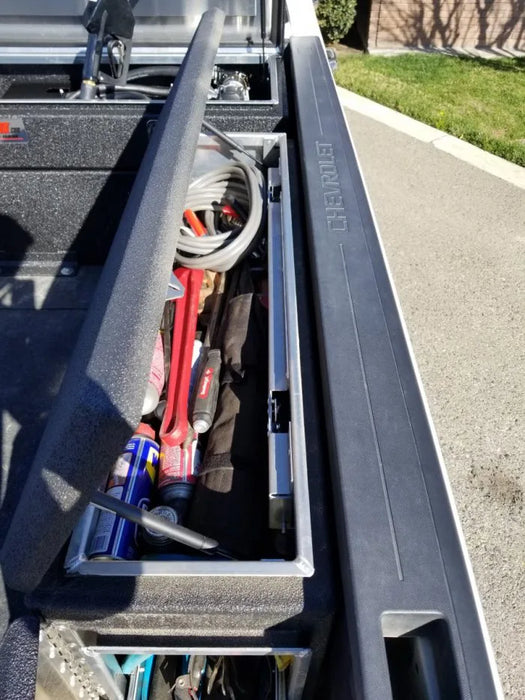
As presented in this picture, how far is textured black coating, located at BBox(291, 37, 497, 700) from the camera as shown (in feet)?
2.35

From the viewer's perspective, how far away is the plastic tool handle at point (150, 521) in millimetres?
858

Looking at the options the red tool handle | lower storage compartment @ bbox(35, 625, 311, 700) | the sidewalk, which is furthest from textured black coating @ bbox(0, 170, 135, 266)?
the sidewalk

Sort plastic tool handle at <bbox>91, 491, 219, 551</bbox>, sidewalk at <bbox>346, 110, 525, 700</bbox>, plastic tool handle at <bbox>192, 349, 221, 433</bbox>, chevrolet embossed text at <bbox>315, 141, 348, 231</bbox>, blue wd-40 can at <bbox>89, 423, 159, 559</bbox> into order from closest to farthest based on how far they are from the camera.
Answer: plastic tool handle at <bbox>91, 491, 219, 551</bbox> → blue wd-40 can at <bbox>89, 423, 159, 559</bbox> → chevrolet embossed text at <bbox>315, 141, 348, 231</bbox> → plastic tool handle at <bbox>192, 349, 221, 433</bbox> → sidewalk at <bbox>346, 110, 525, 700</bbox>

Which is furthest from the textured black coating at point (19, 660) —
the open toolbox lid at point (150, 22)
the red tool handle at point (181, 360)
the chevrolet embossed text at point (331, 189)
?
the open toolbox lid at point (150, 22)

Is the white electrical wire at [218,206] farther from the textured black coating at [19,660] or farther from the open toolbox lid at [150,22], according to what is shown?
the textured black coating at [19,660]

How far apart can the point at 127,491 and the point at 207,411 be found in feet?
0.95

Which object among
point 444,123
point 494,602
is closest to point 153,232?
point 494,602

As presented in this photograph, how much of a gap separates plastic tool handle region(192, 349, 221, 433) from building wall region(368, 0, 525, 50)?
6.60 meters

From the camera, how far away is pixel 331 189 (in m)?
1.45

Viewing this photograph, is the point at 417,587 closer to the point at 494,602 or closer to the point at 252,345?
the point at 252,345

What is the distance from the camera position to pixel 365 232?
131 centimetres

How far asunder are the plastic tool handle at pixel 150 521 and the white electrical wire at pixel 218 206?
3.33ft

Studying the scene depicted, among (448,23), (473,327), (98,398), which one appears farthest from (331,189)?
(448,23)

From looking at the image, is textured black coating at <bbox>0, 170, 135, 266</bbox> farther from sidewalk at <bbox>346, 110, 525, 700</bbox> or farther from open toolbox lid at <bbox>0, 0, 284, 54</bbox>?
sidewalk at <bbox>346, 110, 525, 700</bbox>
